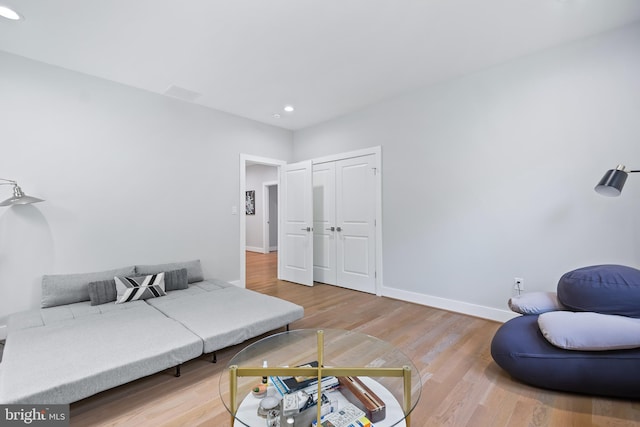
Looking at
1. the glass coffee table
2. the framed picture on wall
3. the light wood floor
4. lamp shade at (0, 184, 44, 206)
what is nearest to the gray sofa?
the light wood floor

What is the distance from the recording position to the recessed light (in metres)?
2.11

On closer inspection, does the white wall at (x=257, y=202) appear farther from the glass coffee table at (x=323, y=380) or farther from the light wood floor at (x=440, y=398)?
the glass coffee table at (x=323, y=380)

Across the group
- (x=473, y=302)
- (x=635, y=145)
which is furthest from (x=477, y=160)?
(x=473, y=302)

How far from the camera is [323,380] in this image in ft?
4.55

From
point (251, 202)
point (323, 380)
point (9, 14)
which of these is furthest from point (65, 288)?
point (251, 202)

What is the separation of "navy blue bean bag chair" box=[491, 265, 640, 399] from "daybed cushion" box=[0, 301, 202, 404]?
2191mm

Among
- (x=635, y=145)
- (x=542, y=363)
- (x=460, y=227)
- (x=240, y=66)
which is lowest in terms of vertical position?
(x=542, y=363)

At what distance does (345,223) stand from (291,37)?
2635mm

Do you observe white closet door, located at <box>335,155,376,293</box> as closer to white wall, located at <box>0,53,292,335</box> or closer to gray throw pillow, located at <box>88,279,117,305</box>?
white wall, located at <box>0,53,292,335</box>

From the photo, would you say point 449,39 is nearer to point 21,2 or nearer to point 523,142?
point 523,142

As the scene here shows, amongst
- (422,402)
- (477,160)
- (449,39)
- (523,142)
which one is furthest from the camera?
(477,160)

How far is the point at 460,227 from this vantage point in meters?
3.30

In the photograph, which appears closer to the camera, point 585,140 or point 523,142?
point 585,140

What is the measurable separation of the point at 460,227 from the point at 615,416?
1.95 metres
